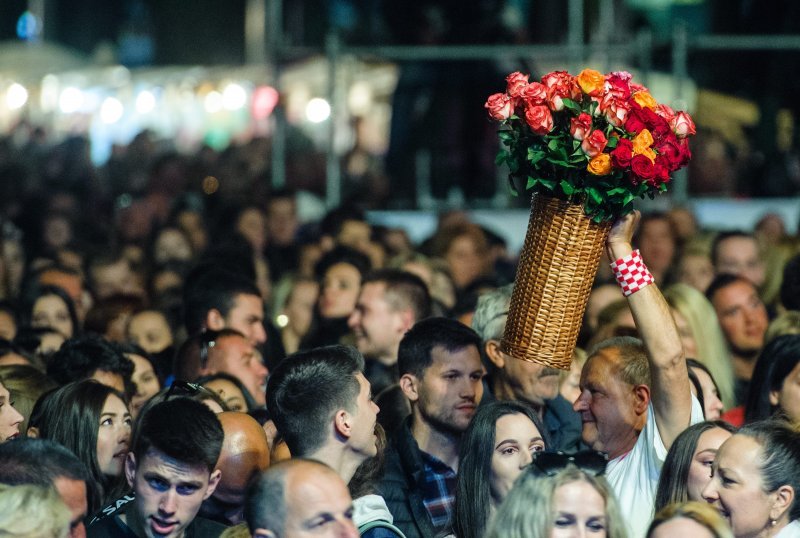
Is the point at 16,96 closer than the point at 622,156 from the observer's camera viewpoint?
No

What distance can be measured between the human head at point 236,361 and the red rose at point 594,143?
2625 mm

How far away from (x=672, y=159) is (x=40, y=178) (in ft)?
49.3

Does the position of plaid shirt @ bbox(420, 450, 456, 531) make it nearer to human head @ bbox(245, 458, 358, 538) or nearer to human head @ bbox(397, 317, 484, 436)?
human head @ bbox(397, 317, 484, 436)

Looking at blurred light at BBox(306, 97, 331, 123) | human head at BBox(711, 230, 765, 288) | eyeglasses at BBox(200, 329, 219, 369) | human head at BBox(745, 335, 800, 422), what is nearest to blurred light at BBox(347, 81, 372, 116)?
blurred light at BBox(306, 97, 331, 123)

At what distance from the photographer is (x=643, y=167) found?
5.89 meters

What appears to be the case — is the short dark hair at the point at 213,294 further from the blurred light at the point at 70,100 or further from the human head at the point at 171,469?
the blurred light at the point at 70,100

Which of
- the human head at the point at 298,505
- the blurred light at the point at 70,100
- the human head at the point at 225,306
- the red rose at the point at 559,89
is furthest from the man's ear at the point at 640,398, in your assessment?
the blurred light at the point at 70,100

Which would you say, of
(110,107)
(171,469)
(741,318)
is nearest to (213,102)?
(110,107)

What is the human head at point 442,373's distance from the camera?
6.89 m

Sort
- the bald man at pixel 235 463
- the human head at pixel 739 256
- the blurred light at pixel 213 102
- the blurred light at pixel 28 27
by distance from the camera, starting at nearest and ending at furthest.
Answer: the bald man at pixel 235 463
the human head at pixel 739 256
the blurred light at pixel 28 27
the blurred light at pixel 213 102

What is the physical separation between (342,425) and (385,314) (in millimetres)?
2736

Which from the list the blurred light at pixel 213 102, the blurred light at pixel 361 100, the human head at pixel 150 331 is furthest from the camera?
the blurred light at pixel 213 102

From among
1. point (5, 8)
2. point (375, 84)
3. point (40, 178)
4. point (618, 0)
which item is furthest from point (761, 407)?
point (5, 8)

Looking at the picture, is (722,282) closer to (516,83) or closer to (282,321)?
(282,321)
